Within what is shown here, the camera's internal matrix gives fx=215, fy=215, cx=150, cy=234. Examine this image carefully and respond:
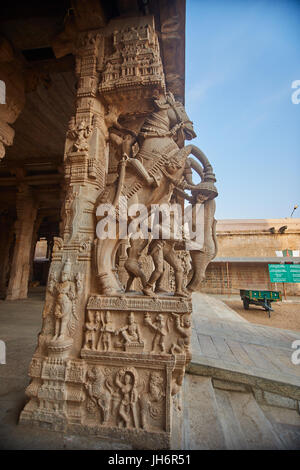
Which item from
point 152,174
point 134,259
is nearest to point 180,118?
point 152,174

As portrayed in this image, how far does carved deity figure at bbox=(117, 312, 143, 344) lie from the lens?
2402 mm

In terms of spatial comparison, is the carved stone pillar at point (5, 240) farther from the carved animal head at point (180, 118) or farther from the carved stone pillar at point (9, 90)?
the carved animal head at point (180, 118)

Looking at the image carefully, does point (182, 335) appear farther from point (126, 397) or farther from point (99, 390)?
point (99, 390)

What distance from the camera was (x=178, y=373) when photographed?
7.82 ft

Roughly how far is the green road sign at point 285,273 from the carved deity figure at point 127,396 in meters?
14.4

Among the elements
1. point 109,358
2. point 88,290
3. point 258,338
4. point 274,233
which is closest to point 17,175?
point 88,290

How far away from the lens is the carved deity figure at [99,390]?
88.6 inches

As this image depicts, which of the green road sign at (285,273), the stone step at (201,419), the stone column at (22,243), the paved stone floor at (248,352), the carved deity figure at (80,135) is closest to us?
the stone step at (201,419)

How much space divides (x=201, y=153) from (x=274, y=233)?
1946 cm

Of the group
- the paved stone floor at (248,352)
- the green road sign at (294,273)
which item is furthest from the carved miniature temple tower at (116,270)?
the green road sign at (294,273)

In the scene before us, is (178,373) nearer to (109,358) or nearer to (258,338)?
(109,358)

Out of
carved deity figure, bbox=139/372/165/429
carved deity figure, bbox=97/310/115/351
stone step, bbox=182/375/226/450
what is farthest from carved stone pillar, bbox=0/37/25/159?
stone step, bbox=182/375/226/450

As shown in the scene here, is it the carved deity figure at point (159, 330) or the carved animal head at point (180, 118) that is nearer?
the carved deity figure at point (159, 330)

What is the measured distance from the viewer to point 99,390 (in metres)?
2.31
